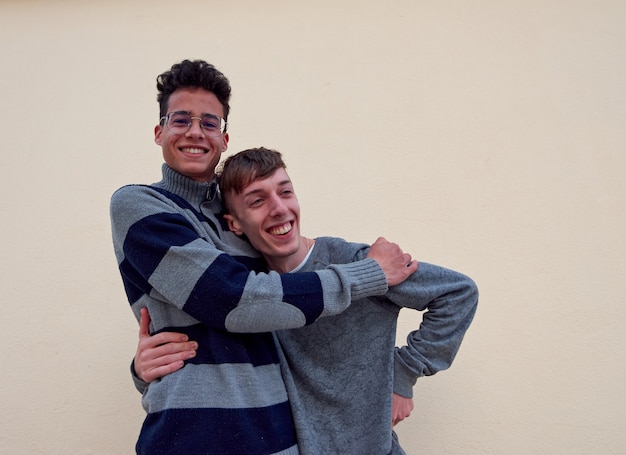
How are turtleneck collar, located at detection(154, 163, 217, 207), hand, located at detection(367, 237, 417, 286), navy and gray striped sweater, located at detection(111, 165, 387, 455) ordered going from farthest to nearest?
1. turtleneck collar, located at detection(154, 163, 217, 207)
2. hand, located at detection(367, 237, 417, 286)
3. navy and gray striped sweater, located at detection(111, 165, 387, 455)

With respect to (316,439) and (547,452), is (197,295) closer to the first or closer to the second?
(316,439)

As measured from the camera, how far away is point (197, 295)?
0.93m

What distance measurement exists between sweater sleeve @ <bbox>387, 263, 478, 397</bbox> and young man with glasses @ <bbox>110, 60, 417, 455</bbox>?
0.04 metres

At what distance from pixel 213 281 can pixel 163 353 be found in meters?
0.20

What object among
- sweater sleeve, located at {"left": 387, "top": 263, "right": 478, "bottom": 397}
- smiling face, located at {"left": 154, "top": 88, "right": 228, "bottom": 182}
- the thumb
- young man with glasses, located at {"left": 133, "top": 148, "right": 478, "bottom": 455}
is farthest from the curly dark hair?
sweater sleeve, located at {"left": 387, "top": 263, "right": 478, "bottom": 397}

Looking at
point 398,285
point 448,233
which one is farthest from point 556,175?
point 398,285

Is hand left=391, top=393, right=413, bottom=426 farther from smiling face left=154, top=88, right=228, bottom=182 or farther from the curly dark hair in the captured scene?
the curly dark hair

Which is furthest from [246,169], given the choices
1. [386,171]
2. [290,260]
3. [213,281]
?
[386,171]

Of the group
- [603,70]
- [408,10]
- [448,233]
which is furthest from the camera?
[408,10]

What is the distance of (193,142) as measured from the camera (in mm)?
1210

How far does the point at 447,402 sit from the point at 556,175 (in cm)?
97

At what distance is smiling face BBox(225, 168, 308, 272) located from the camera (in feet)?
3.79

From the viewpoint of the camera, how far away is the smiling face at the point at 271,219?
1.16 m

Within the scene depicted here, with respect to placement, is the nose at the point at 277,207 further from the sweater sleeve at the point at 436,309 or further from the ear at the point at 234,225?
the sweater sleeve at the point at 436,309
